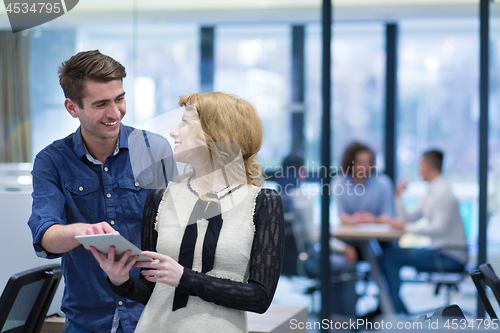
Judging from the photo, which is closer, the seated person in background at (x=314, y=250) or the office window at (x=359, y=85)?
the seated person in background at (x=314, y=250)

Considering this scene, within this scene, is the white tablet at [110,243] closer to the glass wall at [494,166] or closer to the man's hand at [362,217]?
the man's hand at [362,217]

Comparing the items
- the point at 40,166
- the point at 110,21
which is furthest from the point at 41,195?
the point at 110,21

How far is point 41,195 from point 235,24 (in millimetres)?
3384

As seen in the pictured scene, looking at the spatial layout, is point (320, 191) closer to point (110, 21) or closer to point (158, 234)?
point (110, 21)

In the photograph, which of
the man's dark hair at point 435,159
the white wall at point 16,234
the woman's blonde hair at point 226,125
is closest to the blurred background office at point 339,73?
the man's dark hair at point 435,159

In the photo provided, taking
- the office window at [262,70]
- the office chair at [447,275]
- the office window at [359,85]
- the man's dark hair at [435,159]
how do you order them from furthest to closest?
the office window at [359,85] → the office window at [262,70] → the man's dark hair at [435,159] → the office chair at [447,275]

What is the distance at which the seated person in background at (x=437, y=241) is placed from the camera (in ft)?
12.3

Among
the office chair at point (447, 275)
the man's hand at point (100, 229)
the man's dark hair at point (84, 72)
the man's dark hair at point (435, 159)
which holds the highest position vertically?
the man's dark hair at point (84, 72)

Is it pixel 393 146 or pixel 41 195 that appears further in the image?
pixel 393 146

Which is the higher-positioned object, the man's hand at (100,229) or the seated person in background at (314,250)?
the man's hand at (100,229)

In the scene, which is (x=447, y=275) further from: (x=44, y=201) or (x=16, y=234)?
(x=44, y=201)

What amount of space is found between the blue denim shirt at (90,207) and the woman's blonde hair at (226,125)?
32cm

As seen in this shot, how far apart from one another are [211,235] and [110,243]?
296 millimetres

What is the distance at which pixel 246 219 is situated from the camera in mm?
1332
